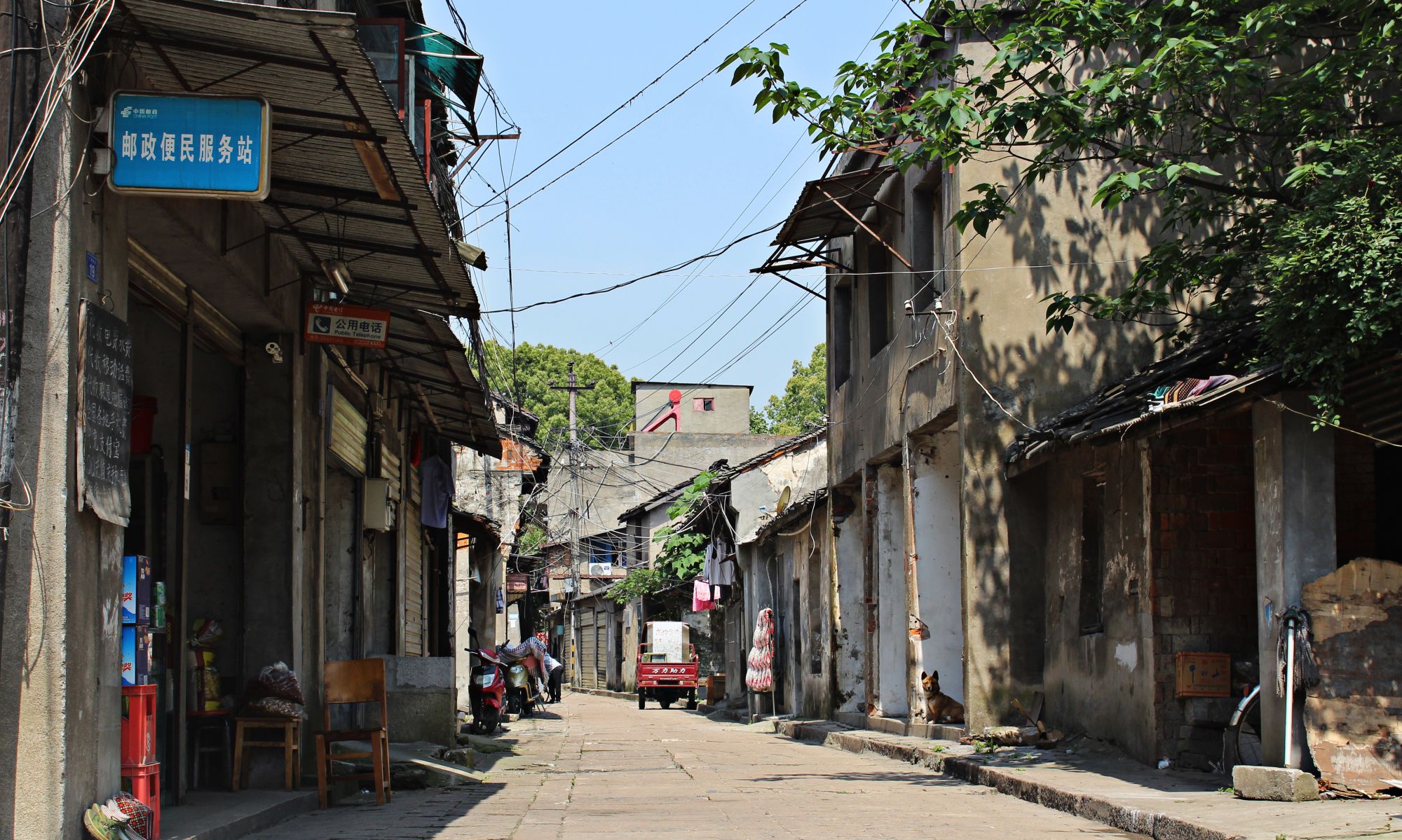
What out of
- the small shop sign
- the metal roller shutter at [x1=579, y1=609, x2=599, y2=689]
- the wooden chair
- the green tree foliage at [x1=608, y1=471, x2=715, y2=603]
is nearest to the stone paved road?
the wooden chair

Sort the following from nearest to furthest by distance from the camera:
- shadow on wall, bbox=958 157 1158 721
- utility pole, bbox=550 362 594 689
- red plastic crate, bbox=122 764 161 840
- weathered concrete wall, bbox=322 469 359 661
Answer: red plastic crate, bbox=122 764 161 840
weathered concrete wall, bbox=322 469 359 661
shadow on wall, bbox=958 157 1158 721
utility pole, bbox=550 362 594 689

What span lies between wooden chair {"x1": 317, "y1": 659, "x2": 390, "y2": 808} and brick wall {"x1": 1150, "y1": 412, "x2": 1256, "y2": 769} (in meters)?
6.21

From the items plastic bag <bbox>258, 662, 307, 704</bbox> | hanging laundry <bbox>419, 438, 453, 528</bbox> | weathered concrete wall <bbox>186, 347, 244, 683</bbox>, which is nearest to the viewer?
plastic bag <bbox>258, 662, 307, 704</bbox>

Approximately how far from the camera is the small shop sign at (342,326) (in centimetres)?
1106

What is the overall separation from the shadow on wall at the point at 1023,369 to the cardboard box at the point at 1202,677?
12.0 feet

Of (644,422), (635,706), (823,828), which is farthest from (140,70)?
(644,422)

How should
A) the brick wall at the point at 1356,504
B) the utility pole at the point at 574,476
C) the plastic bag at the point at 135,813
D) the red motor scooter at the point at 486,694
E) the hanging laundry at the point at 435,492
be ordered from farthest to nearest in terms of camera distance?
the utility pole at the point at 574,476 < the red motor scooter at the point at 486,694 < the hanging laundry at the point at 435,492 < the brick wall at the point at 1356,504 < the plastic bag at the point at 135,813

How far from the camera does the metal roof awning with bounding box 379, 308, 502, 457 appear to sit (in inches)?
510

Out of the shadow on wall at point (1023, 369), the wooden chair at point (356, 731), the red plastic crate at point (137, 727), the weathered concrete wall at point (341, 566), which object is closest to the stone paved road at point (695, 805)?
the wooden chair at point (356, 731)

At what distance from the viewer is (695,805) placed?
10352 millimetres

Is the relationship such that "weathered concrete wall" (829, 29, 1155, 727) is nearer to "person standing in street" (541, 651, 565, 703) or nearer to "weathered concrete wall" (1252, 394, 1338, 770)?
"weathered concrete wall" (1252, 394, 1338, 770)

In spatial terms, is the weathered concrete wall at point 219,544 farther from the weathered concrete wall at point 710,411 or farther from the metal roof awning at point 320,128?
the weathered concrete wall at point 710,411

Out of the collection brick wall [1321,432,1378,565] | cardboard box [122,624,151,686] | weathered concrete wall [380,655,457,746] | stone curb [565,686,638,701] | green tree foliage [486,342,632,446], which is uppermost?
green tree foliage [486,342,632,446]

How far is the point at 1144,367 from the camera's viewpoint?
47.9 ft
